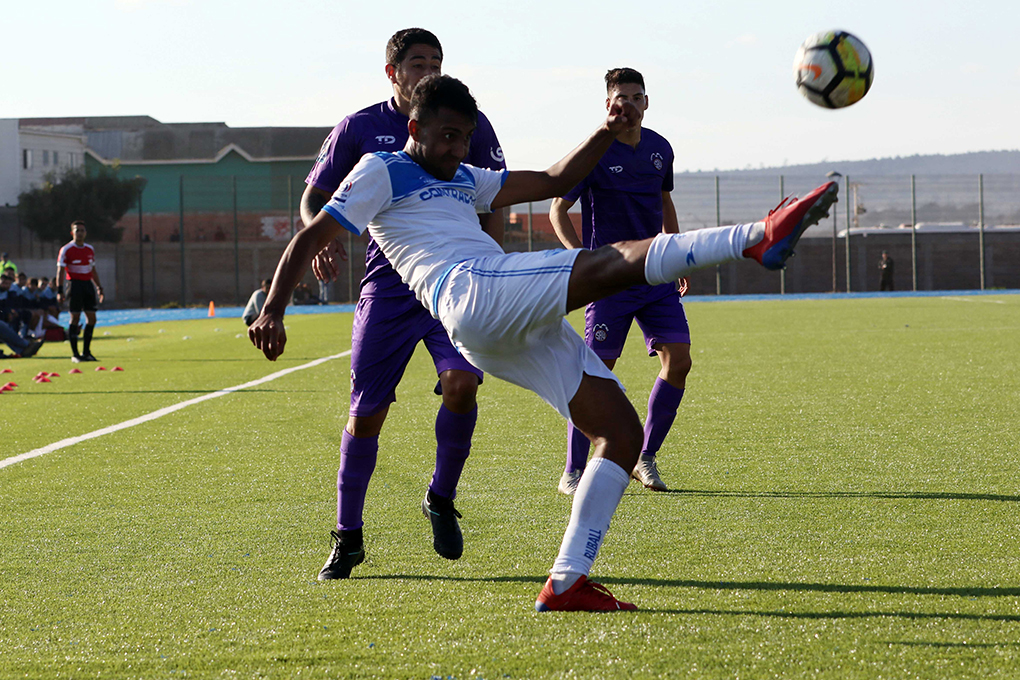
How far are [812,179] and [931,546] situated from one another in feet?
140

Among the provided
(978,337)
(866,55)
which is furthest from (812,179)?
(866,55)

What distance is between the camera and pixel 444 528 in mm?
3980

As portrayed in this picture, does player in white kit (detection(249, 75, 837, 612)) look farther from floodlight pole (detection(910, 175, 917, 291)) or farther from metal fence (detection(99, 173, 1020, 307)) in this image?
floodlight pole (detection(910, 175, 917, 291))

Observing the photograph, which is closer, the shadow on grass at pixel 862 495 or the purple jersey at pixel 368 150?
the purple jersey at pixel 368 150

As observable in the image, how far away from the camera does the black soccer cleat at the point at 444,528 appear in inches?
154

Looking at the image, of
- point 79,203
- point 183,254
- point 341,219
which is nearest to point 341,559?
point 341,219

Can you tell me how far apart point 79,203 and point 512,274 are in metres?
49.5

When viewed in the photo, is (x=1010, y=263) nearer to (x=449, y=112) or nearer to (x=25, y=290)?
(x=25, y=290)

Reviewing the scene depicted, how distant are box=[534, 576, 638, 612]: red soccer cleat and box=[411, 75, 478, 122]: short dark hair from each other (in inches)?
60.2

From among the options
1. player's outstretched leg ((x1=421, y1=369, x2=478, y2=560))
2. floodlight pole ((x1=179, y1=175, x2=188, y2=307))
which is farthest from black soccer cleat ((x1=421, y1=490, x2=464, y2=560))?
floodlight pole ((x1=179, y1=175, x2=188, y2=307))

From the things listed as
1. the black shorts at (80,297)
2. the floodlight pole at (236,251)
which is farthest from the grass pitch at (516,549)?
the floodlight pole at (236,251)

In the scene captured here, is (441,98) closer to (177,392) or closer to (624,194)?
(624,194)

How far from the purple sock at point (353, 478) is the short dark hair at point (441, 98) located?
127cm

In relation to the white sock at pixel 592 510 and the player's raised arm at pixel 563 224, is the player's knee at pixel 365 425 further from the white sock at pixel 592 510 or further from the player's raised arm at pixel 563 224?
the player's raised arm at pixel 563 224
